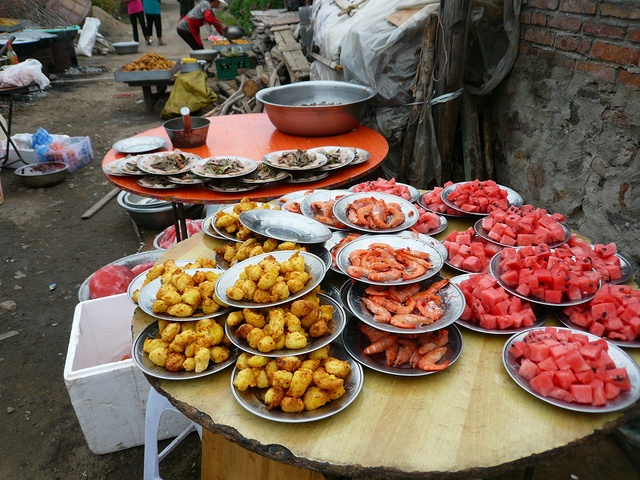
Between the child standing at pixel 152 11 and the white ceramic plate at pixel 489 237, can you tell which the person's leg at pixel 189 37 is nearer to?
the child standing at pixel 152 11

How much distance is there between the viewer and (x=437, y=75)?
4391mm

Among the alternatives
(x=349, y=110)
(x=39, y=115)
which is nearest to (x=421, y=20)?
(x=349, y=110)

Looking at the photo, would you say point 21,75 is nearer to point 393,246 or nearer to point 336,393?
point 393,246

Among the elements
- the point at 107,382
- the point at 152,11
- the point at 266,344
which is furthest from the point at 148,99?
the point at 266,344

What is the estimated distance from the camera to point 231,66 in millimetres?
10578

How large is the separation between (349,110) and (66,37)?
12014 millimetres

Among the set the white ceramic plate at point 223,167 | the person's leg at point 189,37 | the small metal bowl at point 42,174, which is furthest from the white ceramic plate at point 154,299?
the person's leg at point 189,37

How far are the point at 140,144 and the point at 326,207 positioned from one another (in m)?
2.13

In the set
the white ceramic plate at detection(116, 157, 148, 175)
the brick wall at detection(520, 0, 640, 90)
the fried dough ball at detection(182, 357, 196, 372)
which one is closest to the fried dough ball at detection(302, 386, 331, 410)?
the fried dough ball at detection(182, 357, 196, 372)

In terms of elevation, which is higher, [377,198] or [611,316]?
[377,198]

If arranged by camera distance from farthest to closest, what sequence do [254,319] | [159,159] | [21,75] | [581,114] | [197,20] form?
[197,20] < [21,75] < [581,114] < [159,159] < [254,319]

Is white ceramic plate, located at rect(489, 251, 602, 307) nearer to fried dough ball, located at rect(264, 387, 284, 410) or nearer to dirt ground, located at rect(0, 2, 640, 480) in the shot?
dirt ground, located at rect(0, 2, 640, 480)

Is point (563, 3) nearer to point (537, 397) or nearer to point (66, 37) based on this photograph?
point (537, 397)

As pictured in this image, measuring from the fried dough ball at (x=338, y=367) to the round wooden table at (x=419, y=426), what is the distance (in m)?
0.10
